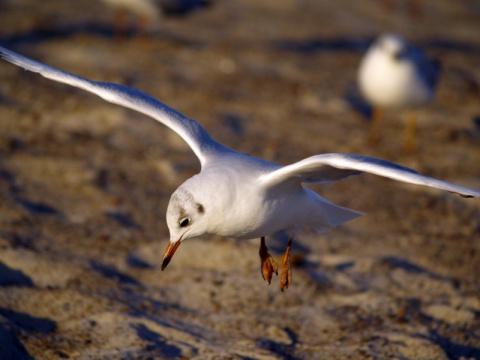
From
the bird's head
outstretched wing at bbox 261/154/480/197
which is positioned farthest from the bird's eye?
outstretched wing at bbox 261/154/480/197

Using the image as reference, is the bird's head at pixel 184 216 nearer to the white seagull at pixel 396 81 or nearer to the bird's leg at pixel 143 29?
the white seagull at pixel 396 81

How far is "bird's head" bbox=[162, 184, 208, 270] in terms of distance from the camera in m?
3.43

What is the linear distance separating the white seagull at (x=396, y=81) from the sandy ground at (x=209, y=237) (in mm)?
303

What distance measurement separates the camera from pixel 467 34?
10.5 m

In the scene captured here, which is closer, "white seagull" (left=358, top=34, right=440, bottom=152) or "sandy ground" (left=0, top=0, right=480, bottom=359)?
"sandy ground" (left=0, top=0, right=480, bottom=359)

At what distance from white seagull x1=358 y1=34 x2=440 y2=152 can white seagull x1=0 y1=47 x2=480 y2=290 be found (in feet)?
10.3

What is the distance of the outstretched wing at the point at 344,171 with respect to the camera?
3059mm

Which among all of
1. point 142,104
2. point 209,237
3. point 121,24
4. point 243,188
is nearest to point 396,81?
point 209,237

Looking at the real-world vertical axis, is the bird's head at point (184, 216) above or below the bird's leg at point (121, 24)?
below

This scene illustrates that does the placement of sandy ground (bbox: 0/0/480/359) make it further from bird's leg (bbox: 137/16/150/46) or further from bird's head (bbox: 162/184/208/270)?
bird's head (bbox: 162/184/208/270)

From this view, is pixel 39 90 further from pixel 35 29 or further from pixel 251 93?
pixel 251 93

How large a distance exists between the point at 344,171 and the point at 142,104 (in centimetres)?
130

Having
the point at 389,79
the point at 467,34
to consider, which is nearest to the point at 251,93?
the point at 389,79

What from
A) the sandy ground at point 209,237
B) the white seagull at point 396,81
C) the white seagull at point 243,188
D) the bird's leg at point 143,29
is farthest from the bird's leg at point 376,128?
the bird's leg at point 143,29
